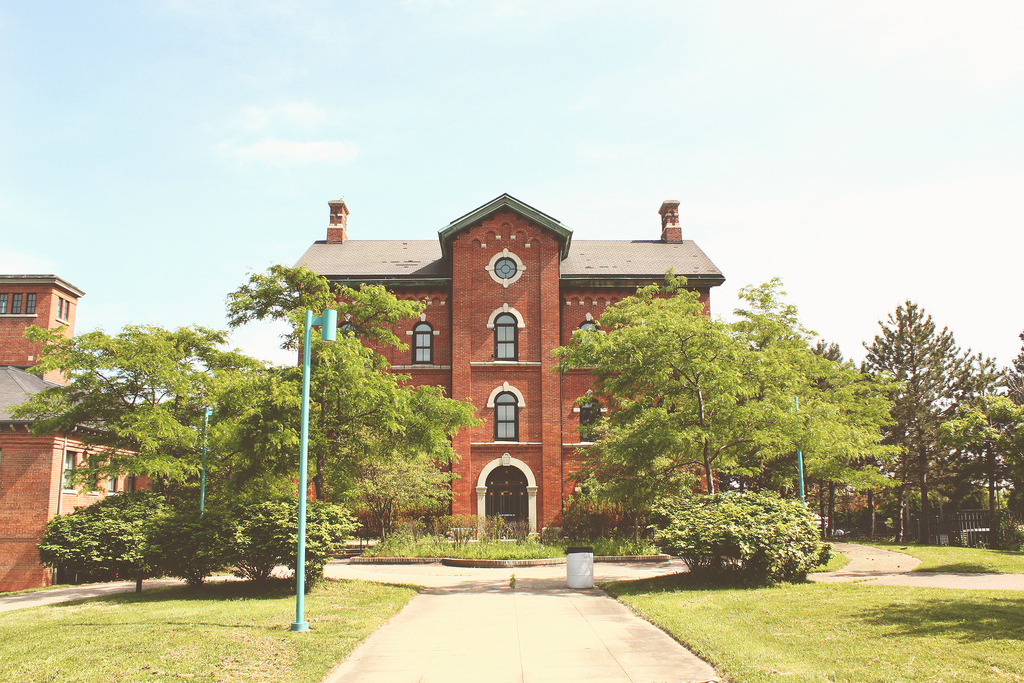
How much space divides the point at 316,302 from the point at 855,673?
16509mm

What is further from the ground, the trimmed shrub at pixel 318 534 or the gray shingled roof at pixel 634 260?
the gray shingled roof at pixel 634 260

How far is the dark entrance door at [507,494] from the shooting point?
102 ft

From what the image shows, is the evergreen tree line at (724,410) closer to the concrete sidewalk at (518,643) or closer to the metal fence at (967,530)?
the metal fence at (967,530)

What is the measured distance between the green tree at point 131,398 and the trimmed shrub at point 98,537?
1081 millimetres

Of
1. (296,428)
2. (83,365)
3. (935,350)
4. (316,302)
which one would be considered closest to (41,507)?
(83,365)

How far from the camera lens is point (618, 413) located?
19422 millimetres

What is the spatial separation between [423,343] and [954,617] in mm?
25607

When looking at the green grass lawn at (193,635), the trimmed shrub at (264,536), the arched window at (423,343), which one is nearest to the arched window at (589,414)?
the arched window at (423,343)

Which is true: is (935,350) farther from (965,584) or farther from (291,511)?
(291,511)

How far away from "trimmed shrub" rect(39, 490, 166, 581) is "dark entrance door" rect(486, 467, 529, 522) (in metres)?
15.3

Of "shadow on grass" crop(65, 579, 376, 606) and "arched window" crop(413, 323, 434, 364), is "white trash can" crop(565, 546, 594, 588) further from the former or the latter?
"arched window" crop(413, 323, 434, 364)

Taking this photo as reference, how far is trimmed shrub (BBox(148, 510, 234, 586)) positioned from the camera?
14.9 metres

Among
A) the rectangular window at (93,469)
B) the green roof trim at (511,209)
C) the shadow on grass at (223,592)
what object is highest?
the green roof trim at (511,209)

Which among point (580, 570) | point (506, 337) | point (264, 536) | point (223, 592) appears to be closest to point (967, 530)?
point (506, 337)
